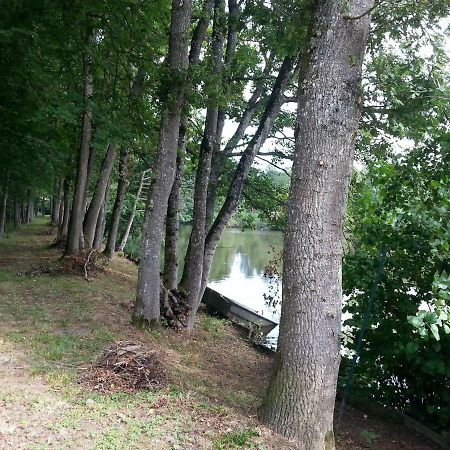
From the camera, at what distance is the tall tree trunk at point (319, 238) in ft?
12.3

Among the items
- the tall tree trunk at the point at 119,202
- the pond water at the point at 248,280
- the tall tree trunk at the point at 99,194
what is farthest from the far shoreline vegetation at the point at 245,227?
the pond water at the point at 248,280

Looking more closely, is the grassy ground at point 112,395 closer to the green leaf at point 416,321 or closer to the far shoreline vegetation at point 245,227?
the far shoreline vegetation at point 245,227

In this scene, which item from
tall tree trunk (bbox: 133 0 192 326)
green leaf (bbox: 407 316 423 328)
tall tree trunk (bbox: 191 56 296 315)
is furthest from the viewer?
tall tree trunk (bbox: 191 56 296 315)

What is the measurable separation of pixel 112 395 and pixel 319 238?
240cm

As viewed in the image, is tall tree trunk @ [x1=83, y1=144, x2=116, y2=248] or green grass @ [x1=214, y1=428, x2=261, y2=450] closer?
green grass @ [x1=214, y1=428, x2=261, y2=450]

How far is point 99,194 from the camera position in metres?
12.9

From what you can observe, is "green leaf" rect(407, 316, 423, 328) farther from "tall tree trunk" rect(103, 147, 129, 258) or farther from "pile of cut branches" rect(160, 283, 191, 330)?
"tall tree trunk" rect(103, 147, 129, 258)

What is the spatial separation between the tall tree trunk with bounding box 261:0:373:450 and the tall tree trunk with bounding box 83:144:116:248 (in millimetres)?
9267

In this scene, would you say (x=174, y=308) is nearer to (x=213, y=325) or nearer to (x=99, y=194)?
(x=213, y=325)

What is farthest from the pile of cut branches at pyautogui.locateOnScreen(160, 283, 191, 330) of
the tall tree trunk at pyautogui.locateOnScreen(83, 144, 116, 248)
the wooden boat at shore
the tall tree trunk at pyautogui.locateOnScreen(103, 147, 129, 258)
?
the tall tree trunk at pyautogui.locateOnScreen(103, 147, 129, 258)

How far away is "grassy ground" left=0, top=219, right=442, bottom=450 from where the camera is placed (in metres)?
3.56

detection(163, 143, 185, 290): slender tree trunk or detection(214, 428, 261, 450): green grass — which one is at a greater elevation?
detection(163, 143, 185, 290): slender tree trunk

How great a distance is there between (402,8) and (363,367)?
4373 millimetres

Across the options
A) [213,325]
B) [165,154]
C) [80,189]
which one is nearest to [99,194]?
[80,189]
